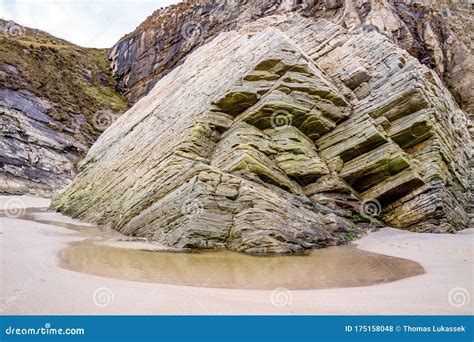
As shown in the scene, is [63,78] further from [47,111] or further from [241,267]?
[241,267]

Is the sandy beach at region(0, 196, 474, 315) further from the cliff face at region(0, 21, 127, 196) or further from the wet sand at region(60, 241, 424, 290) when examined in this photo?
the cliff face at region(0, 21, 127, 196)

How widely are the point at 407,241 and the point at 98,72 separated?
195 ft

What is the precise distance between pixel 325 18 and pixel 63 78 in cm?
3352

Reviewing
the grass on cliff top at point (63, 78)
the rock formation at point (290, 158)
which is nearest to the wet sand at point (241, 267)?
the rock formation at point (290, 158)

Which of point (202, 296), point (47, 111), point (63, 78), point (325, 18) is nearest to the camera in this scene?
point (202, 296)

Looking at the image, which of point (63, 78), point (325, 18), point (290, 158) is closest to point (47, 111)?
point (63, 78)

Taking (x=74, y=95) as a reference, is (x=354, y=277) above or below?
below

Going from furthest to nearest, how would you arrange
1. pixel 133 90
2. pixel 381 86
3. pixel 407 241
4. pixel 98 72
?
pixel 98 72
pixel 133 90
pixel 381 86
pixel 407 241

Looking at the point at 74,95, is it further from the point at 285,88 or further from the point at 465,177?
the point at 465,177

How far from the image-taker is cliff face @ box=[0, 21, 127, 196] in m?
30.8

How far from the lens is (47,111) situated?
39812 mm

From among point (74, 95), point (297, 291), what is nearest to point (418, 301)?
point (297, 291)

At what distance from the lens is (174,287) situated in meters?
6.55

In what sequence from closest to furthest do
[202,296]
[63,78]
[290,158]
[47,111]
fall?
[202,296], [290,158], [47,111], [63,78]
